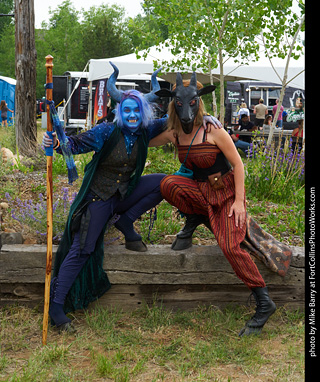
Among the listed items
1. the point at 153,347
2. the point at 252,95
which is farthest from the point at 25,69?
the point at 252,95

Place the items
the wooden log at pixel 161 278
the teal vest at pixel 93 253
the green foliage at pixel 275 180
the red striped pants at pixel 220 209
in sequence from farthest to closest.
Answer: the green foliage at pixel 275 180 < the wooden log at pixel 161 278 < the teal vest at pixel 93 253 < the red striped pants at pixel 220 209

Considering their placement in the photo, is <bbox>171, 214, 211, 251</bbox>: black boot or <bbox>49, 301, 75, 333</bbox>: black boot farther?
<bbox>171, 214, 211, 251</bbox>: black boot

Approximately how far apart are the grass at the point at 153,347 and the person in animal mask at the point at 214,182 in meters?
0.23

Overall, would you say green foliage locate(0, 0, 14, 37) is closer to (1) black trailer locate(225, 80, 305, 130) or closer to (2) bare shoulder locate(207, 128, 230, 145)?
(1) black trailer locate(225, 80, 305, 130)

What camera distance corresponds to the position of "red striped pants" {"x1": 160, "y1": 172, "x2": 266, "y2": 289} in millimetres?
3584

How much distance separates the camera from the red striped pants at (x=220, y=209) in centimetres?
358

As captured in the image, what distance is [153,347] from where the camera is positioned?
3.48 m

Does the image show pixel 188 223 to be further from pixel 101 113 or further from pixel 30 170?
pixel 101 113

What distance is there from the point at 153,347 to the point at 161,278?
0.61m

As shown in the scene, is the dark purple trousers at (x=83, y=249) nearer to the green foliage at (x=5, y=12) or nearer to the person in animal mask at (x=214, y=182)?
the person in animal mask at (x=214, y=182)

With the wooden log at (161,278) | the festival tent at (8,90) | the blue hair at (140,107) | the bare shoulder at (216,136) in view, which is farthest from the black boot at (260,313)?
the festival tent at (8,90)

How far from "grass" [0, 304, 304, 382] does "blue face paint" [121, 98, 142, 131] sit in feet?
4.52

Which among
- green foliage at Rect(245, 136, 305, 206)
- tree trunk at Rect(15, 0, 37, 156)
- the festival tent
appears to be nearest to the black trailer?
the festival tent

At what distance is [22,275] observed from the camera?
3.94 m
